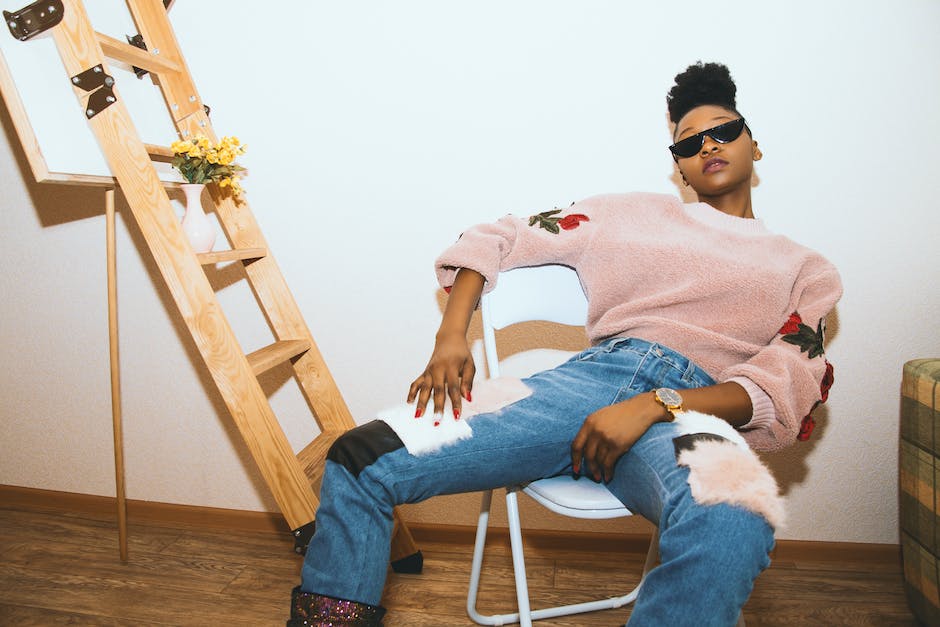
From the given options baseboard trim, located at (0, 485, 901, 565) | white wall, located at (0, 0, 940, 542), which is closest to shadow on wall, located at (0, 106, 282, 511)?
white wall, located at (0, 0, 940, 542)

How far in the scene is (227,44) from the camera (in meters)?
1.80

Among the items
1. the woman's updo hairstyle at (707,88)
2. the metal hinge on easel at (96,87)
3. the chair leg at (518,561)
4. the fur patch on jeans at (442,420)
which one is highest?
the metal hinge on easel at (96,87)

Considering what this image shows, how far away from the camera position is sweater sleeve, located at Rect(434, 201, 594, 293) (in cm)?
130

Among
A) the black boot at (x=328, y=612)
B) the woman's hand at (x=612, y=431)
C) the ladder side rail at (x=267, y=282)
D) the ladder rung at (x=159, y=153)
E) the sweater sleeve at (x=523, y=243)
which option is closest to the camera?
the black boot at (x=328, y=612)

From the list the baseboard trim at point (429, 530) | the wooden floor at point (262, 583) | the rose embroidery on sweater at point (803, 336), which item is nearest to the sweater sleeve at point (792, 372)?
the rose embroidery on sweater at point (803, 336)

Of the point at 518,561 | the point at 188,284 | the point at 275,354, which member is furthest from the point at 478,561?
the point at 188,284

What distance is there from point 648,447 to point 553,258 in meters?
0.48

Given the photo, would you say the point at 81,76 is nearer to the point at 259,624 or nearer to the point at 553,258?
the point at 553,258

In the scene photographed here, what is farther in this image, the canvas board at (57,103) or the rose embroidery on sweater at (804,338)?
the canvas board at (57,103)

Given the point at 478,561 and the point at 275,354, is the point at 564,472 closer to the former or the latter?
the point at 478,561

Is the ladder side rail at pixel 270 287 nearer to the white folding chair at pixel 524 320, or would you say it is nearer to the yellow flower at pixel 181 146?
the yellow flower at pixel 181 146

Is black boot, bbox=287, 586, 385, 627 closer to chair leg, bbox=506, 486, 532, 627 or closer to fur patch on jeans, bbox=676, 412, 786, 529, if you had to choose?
chair leg, bbox=506, 486, 532, 627

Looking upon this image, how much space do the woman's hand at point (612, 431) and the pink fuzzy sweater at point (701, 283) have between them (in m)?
0.20

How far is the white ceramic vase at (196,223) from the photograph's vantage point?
5.28 feet
